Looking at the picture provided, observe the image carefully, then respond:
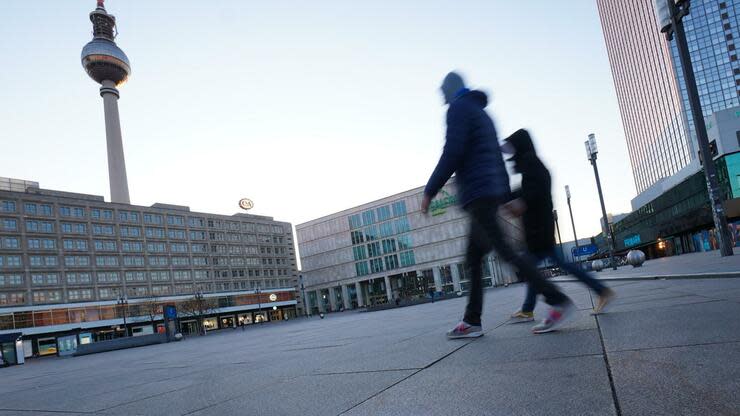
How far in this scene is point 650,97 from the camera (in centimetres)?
8612

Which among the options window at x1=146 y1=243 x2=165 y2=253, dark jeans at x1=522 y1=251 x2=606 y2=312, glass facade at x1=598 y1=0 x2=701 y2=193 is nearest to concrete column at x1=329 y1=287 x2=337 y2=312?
window at x1=146 y1=243 x2=165 y2=253

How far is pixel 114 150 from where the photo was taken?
283 ft

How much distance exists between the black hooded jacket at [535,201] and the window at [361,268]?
76.4 m

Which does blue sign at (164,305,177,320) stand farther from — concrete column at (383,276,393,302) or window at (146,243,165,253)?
concrete column at (383,276,393,302)

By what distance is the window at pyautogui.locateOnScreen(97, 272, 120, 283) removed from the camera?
66625mm

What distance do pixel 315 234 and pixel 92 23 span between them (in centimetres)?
6360

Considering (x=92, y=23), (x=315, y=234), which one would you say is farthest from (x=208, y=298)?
(x=92, y=23)

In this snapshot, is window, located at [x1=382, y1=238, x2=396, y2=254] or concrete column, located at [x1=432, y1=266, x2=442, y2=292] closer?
concrete column, located at [x1=432, y1=266, x2=442, y2=292]

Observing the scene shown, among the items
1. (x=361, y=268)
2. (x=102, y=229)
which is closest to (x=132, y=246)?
(x=102, y=229)

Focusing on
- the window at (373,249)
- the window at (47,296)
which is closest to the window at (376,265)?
the window at (373,249)

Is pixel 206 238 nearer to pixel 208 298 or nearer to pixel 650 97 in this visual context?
pixel 208 298

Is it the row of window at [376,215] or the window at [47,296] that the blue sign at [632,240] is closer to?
the row of window at [376,215]

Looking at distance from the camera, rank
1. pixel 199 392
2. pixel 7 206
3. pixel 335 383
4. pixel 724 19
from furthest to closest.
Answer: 1. pixel 724 19
2. pixel 7 206
3. pixel 199 392
4. pixel 335 383

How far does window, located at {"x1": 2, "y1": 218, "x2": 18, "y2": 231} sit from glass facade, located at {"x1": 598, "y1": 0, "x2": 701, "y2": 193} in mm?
91990
